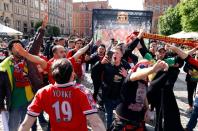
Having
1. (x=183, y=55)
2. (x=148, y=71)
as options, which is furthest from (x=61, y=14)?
(x=148, y=71)

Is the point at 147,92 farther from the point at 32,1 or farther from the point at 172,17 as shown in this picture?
the point at 32,1

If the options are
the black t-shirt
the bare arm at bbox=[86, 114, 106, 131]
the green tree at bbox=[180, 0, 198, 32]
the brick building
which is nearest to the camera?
the bare arm at bbox=[86, 114, 106, 131]

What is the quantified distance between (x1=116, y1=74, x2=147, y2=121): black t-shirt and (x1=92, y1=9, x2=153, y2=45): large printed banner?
44.7ft

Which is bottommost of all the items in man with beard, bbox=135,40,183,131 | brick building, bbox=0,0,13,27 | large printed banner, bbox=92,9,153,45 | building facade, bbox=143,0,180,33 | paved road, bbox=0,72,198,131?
paved road, bbox=0,72,198,131

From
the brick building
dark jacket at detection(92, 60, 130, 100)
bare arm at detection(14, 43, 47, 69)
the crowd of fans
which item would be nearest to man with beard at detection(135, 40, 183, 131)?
the crowd of fans

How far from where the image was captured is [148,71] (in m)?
4.05

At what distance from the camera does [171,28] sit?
252 feet

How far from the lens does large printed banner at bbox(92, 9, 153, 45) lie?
61.0 ft

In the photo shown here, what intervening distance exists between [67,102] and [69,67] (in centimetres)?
36

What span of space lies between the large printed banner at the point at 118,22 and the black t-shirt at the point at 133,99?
44.7 feet

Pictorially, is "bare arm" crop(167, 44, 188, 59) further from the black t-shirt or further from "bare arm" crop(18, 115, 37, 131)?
"bare arm" crop(18, 115, 37, 131)

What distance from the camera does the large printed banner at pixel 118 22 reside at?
61.0 feet

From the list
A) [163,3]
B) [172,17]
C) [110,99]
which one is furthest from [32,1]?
[110,99]

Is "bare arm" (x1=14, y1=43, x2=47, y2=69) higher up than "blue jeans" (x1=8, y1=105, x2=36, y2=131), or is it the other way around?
"bare arm" (x1=14, y1=43, x2=47, y2=69)
